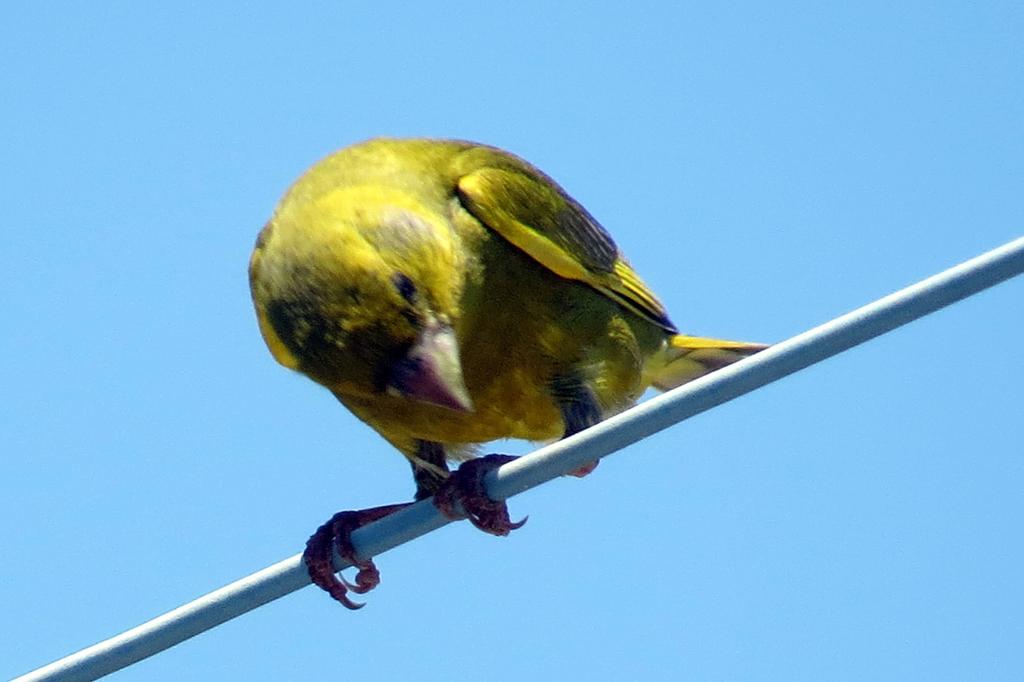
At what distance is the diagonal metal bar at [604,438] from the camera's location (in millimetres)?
3727

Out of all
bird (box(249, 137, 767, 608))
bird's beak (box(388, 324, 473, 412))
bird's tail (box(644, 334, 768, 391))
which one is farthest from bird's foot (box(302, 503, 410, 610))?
bird's tail (box(644, 334, 768, 391))

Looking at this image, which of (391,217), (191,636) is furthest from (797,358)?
(391,217)

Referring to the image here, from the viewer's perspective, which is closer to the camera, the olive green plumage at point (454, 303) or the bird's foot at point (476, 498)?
the olive green plumage at point (454, 303)

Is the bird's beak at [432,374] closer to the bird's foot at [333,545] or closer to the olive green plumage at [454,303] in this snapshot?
the olive green plumage at [454,303]

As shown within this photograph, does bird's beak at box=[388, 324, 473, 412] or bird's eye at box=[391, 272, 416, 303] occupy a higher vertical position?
bird's eye at box=[391, 272, 416, 303]

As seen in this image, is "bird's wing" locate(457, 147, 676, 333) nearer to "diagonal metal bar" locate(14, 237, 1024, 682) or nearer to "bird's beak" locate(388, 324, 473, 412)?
"bird's beak" locate(388, 324, 473, 412)

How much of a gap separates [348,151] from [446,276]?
145 centimetres

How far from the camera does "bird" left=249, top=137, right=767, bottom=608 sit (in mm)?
5801

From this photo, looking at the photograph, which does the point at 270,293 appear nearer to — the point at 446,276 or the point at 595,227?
the point at 446,276

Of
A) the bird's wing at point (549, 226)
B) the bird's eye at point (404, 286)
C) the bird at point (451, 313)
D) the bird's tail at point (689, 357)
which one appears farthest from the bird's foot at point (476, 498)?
the bird's tail at point (689, 357)

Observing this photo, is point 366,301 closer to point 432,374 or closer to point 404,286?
point 404,286

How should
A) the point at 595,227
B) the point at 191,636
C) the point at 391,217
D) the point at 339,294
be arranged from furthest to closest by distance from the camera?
1. the point at 595,227
2. the point at 391,217
3. the point at 339,294
4. the point at 191,636

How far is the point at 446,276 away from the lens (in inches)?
241

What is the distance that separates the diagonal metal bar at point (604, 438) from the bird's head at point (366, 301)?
39.7 inches
